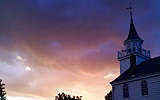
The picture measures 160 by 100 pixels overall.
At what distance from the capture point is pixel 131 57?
3888 centimetres

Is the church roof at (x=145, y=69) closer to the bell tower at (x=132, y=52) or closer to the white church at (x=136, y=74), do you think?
the white church at (x=136, y=74)

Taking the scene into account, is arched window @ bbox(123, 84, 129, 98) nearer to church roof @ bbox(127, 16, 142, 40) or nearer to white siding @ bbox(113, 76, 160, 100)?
white siding @ bbox(113, 76, 160, 100)

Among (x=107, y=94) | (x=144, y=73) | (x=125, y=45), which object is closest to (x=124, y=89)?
(x=144, y=73)

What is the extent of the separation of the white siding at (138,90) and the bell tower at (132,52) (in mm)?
5178

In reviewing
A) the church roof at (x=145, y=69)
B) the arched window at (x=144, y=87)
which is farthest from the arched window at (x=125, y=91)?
the arched window at (x=144, y=87)

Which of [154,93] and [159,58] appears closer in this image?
[154,93]

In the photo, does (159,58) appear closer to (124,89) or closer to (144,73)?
(144,73)

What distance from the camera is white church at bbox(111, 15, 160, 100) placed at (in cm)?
3031

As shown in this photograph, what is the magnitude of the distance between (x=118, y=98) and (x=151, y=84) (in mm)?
6204

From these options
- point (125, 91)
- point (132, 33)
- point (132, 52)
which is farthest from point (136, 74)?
point (132, 33)

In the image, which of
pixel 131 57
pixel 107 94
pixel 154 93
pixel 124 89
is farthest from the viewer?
pixel 107 94

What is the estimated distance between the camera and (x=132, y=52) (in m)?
39.1

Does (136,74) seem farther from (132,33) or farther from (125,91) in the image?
(132,33)

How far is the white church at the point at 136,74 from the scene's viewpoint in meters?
30.3
